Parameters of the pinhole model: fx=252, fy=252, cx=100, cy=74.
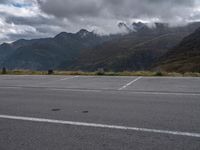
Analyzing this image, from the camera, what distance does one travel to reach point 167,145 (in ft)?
14.4

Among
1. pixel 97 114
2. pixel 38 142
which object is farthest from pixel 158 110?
pixel 38 142

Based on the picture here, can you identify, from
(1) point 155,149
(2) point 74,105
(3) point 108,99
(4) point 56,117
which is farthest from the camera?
(3) point 108,99

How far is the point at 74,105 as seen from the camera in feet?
26.0

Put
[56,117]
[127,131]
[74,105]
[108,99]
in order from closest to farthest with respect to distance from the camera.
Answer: [127,131], [56,117], [74,105], [108,99]

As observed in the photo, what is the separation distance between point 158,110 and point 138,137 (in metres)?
2.33

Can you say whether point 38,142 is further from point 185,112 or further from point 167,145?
point 185,112

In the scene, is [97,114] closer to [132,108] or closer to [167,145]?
[132,108]

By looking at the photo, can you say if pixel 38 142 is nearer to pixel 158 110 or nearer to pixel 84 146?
pixel 84 146

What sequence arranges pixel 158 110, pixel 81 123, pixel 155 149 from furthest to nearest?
pixel 158 110
pixel 81 123
pixel 155 149

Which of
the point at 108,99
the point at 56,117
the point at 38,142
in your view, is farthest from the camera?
the point at 108,99

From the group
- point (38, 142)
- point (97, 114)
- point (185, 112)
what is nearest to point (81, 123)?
point (97, 114)

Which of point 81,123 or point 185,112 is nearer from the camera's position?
point 81,123

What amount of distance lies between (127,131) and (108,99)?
149 inches

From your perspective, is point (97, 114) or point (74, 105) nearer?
point (97, 114)
